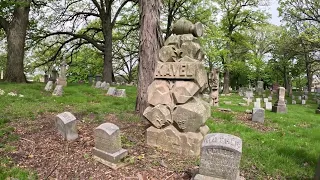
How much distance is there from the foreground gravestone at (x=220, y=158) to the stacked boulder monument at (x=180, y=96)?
1125 mm

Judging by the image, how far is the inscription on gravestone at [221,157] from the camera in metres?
2.89

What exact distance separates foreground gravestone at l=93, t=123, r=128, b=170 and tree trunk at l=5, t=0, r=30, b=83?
11.5 metres

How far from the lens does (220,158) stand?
9.64 ft

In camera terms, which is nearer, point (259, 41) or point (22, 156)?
point (22, 156)

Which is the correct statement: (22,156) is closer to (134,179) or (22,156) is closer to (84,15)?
(134,179)

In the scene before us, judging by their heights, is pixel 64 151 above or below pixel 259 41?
below

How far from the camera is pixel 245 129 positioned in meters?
6.61

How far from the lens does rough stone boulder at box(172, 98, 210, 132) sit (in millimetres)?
4180

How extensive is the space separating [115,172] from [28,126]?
9.98 ft

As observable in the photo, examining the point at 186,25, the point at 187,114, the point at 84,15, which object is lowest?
the point at 187,114

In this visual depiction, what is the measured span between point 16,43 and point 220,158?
13654 mm

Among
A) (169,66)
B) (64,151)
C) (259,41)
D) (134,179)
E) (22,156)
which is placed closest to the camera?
(134,179)

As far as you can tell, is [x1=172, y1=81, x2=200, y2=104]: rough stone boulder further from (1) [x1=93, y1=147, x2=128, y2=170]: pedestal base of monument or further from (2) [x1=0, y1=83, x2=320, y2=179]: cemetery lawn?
(1) [x1=93, y1=147, x2=128, y2=170]: pedestal base of monument

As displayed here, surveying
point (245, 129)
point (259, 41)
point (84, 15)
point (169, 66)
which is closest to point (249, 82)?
point (259, 41)
